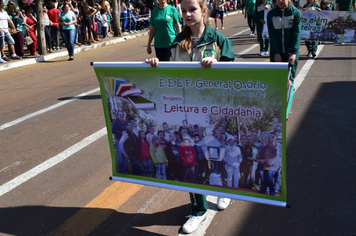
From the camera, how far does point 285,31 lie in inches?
246

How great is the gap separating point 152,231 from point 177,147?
908 mm

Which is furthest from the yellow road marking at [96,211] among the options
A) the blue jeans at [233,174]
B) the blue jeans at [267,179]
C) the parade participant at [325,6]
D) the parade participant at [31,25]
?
the parade participant at [31,25]

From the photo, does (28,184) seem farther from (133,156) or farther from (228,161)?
(228,161)

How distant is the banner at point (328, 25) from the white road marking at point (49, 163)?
25.8ft

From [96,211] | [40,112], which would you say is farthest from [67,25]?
[96,211]

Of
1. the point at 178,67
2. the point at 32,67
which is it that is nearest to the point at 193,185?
the point at 178,67

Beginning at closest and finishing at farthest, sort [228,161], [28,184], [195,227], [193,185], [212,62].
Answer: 1. [212,62]
2. [228,161]
3. [193,185]
4. [195,227]
5. [28,184]

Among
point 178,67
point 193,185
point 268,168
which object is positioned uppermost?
point 178,67

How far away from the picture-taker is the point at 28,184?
466 centimetres

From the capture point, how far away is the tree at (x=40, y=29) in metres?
14.6

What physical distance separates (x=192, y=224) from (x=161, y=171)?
60cm

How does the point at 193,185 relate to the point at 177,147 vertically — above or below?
below

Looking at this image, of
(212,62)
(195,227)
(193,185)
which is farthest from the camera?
(195,227)

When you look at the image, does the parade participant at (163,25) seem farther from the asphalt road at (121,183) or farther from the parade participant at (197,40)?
the parade participant at (197,40)
